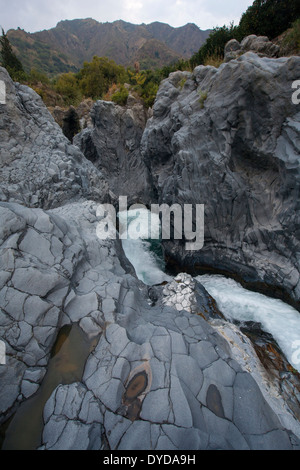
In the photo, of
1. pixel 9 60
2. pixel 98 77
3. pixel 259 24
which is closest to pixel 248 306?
pixel 259 24

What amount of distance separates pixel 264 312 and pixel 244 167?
4754 millimetres

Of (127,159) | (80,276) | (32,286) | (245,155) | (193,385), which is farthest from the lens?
(127,159)

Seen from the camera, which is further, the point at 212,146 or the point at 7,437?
the point at 212,146

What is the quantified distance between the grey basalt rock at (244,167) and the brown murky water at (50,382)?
19.3ft

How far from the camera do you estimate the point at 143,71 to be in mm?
17844

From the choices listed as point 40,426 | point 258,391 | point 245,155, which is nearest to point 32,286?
point 40,426

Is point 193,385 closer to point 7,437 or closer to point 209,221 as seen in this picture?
point 7,437

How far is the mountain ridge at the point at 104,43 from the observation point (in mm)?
55812

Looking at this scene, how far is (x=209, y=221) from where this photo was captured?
26.7 feet

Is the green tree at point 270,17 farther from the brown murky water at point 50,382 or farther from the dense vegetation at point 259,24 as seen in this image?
the brown murky water at point 50,382

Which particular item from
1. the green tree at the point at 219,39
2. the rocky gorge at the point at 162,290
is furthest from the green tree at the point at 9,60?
the green tree at the point at 219,39

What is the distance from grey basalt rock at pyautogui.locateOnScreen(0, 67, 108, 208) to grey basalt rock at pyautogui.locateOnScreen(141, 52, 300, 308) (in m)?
4.59

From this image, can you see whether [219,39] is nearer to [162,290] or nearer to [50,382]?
[162,290]

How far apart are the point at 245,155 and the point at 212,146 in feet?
3.78
